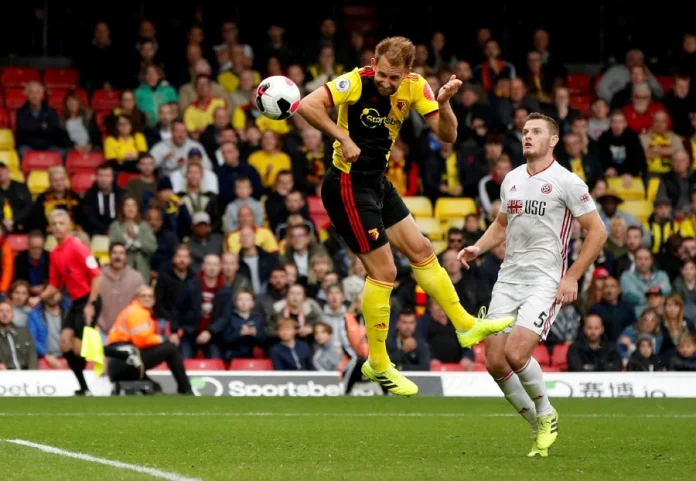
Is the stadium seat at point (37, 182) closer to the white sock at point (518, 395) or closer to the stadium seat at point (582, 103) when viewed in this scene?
the stadium seat at point (582, 103)

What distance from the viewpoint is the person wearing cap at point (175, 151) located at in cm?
1875

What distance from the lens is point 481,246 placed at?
31.8ft

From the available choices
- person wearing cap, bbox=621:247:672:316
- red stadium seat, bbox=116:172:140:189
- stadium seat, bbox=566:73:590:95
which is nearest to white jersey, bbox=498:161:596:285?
person wearing cap, bbox=621:247:672:316

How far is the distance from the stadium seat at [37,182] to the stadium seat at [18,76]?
7.76ft

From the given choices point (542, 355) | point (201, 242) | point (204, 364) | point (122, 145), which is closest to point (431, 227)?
point (542, 355)

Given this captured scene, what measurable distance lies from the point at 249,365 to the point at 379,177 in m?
7.64

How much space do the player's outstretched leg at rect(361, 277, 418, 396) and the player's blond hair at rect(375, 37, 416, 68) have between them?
166 cm

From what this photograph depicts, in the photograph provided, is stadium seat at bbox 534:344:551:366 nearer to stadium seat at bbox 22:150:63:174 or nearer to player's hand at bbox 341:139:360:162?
stadium seat at bbox 22:150:63:174

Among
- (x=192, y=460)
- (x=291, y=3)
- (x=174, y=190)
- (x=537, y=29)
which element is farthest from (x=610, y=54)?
(x=192, y=460)

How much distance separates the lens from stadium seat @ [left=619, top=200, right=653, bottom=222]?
65.7 ft

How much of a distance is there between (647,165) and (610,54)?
167 inches

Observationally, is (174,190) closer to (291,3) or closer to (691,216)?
(291,3)

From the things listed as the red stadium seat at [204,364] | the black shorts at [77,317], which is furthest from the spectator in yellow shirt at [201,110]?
the black shorts at [77,317]

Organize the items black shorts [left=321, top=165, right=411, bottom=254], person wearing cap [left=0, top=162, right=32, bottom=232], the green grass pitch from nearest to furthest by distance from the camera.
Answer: the green grass pitch → black shorts [left=321, top=165, right=411, bottom=254] → person wearing cap [left=0, top=162, right=32, bottom=232]
